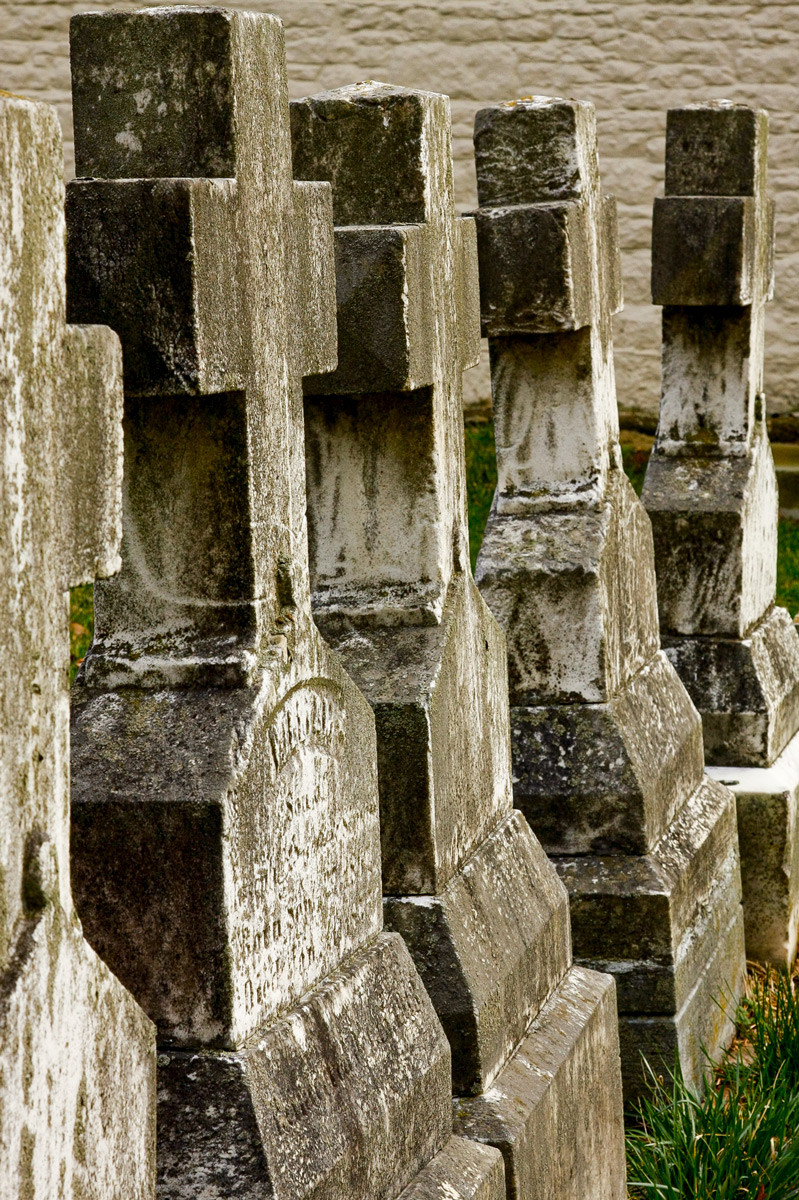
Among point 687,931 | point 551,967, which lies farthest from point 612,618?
point 551,967

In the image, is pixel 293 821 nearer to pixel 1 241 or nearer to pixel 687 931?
pixel 1 241

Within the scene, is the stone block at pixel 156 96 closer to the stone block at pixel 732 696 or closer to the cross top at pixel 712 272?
the cross top at pixel 712 272

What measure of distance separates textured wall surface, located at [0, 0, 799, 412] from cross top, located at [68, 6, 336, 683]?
8774 mm

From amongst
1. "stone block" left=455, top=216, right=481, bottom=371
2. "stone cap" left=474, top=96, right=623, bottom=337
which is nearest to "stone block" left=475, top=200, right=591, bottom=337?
"stone cap" left=474, top=96, right=623, bottom=337

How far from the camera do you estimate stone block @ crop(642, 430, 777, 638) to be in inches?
181

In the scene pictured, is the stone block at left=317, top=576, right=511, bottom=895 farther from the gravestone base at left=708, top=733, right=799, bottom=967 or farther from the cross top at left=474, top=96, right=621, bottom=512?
the gravestone base at left=708, top=733, right=799, bottom=967

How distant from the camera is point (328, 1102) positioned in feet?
6.22

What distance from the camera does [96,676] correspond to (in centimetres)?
194

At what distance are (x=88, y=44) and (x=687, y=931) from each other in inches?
94.7

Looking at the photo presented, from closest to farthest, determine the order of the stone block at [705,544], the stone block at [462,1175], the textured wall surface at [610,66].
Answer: the stone block at [462,1175] < the stone block at [705,544] < the textured wall surface at [610,66]

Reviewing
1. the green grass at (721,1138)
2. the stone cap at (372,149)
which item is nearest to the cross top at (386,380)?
the stone cap at (372,149)

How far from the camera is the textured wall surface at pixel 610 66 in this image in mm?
10609

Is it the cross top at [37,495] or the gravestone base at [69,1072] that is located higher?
the cross top at [37,495]

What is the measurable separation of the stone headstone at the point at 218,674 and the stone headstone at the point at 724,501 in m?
2.63
